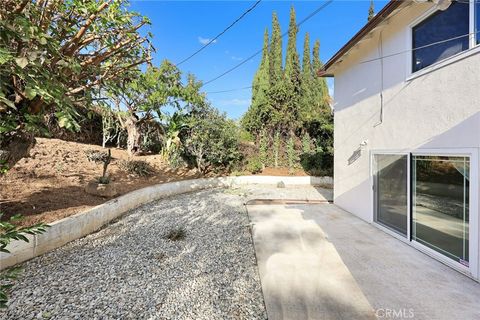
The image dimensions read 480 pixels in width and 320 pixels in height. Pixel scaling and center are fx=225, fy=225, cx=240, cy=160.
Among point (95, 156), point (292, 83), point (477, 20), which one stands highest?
point (292, 83)

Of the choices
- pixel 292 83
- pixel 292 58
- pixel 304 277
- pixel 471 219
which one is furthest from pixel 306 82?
pixel 304 277

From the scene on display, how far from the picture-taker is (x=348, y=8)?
785cm

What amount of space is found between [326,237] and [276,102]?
13396 mm

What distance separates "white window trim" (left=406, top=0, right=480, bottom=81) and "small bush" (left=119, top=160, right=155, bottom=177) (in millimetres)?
10001

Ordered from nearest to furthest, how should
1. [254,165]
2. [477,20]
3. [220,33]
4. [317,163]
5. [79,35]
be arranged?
1. [79,35]
2. [477,20]
3. [220,33]
4. [254,165]
5. [317,163]

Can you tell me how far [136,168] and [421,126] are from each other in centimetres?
1017

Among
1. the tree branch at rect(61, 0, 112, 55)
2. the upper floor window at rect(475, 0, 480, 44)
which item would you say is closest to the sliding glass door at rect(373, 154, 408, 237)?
the upper floor window at rect(475, 0, 480, 44)

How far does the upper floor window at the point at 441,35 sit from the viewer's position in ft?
12.9

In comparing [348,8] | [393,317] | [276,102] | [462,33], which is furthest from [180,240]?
[276,102]

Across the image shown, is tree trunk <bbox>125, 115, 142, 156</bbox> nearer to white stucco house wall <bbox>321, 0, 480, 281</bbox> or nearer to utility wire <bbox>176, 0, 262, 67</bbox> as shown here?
utility wire <bbox>176, 0, 262, 67</bbox>

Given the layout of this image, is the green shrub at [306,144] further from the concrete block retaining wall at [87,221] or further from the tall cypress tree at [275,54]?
the tall cypress tree at [275,54]

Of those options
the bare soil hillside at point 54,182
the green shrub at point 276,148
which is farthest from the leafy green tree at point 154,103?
the green shrub at point 276,148

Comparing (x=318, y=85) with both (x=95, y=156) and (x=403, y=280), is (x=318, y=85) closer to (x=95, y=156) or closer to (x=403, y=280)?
(x=95, y=156)

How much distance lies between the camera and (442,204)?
14.1 ft
